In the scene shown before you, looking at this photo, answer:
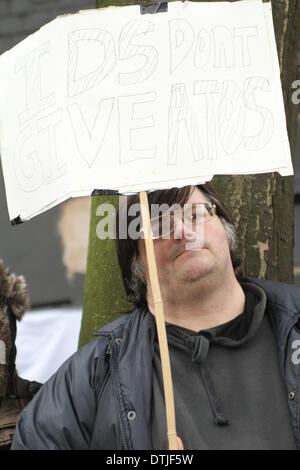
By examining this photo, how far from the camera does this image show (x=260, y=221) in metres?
3.40

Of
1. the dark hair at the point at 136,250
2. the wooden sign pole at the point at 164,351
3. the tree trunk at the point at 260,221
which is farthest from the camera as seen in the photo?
the tree trunk at the point at 260,221

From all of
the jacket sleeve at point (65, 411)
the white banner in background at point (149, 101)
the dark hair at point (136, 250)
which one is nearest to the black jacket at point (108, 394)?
the jacket sleeve at point (65, 411)

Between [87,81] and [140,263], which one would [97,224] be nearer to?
[140,263]

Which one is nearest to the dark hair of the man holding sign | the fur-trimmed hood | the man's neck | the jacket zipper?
the man holding sign

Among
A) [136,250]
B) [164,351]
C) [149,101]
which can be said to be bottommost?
[164,351]

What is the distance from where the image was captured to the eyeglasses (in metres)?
2.79

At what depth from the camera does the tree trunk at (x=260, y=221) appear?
3.39 m

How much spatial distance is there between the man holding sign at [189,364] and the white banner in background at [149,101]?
0.34 metres

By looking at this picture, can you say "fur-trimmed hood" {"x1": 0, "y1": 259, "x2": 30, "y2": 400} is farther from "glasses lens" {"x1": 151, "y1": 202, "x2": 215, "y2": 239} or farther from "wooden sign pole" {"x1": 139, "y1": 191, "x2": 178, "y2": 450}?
"wooden sign pole" {"x1": 139, "y1": 191, "x2": 178, "y2": 450}

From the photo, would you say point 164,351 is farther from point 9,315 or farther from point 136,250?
point 9,315

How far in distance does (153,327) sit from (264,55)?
916 mm

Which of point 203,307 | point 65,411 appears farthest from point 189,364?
point 65,411

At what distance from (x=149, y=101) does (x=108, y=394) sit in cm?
89

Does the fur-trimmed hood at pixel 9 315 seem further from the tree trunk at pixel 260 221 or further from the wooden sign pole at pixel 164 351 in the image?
the wooden sign pole at pixel 164 351
